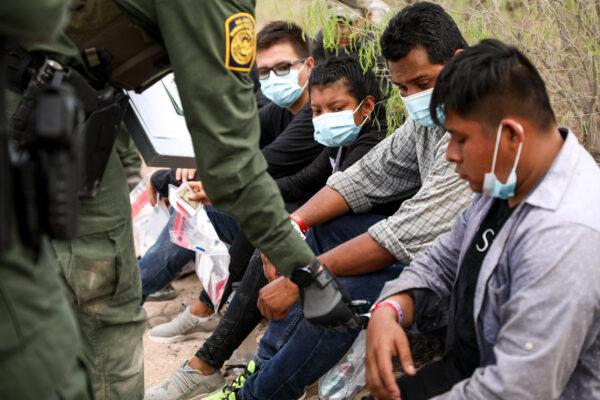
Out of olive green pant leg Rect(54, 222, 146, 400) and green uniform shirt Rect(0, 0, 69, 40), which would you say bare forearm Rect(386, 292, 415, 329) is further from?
green uniform shirt Rect(0, 0, 69, 40)

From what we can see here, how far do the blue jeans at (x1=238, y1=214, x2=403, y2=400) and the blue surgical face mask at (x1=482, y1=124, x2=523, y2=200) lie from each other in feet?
2.79

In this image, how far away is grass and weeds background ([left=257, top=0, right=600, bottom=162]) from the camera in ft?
10.8

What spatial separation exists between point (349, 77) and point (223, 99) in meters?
1.53

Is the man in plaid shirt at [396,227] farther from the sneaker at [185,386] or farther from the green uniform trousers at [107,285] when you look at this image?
the green uniform trousers at [107,285]

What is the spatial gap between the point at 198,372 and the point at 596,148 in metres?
1.97

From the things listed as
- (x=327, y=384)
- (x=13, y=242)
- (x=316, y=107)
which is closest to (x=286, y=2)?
(x=316, y=107)

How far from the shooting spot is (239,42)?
7.09 ft

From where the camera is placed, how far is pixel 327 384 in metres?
3.01

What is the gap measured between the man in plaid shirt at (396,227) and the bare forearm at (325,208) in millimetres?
207

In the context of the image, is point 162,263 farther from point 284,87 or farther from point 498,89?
point 498,89

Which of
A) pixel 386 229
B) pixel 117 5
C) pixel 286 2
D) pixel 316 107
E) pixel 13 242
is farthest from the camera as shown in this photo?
pixel 286 2

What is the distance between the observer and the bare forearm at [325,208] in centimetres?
333

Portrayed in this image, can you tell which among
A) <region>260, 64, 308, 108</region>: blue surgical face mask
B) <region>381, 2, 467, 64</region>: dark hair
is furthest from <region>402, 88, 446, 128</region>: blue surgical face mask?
<region>260, 64, 308, 108</region>: blue surgical face mask

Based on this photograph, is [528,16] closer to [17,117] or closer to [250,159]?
[250,159]
